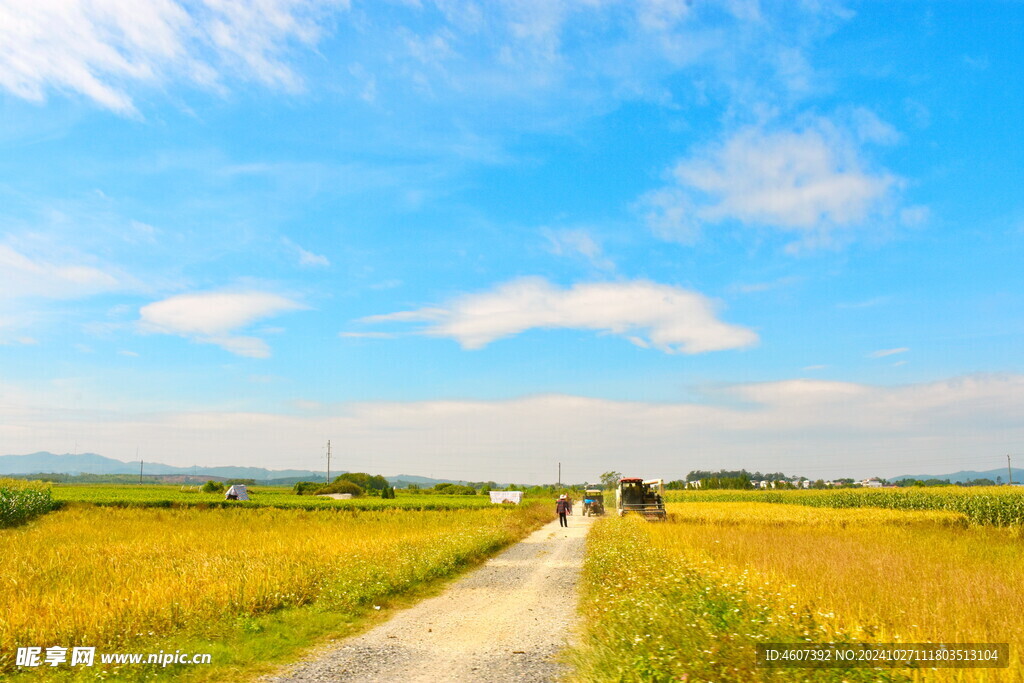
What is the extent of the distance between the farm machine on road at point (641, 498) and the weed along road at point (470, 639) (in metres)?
20.1

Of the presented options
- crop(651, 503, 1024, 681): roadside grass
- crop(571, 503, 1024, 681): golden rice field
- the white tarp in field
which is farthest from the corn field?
the white tarp in field

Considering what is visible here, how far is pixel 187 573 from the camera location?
13.8m

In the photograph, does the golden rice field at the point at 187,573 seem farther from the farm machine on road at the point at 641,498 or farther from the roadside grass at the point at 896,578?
the farm machine on road at the point at 641,498

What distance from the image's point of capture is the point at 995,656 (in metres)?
6.44

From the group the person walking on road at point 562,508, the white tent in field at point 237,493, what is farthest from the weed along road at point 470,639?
the white tent in field at point 237,493

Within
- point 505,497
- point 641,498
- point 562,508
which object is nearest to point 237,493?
point 505,497

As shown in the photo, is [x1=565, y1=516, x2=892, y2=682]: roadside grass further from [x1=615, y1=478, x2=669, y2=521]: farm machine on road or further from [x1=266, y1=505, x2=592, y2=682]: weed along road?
[x1=615, y1=478, x2=669, y2=521]: farm machine on road

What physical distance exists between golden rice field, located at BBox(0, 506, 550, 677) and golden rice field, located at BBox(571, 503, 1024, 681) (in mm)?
4939

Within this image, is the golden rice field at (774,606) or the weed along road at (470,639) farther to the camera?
the weed along road at (470,639)

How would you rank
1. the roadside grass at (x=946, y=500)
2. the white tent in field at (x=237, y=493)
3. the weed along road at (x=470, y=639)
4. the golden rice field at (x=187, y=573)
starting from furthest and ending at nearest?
the white tent in field at (x=237, y=493)
the roadside grass at (x=946, y=500)
the golden rice field at (x=187, y=573)
the weed along road at (x=470, y=639)

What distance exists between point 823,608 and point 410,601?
8.09 metres

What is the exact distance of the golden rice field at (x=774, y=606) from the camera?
6895mm

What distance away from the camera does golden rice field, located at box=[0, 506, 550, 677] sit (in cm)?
956

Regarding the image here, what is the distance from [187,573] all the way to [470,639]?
784 cm
